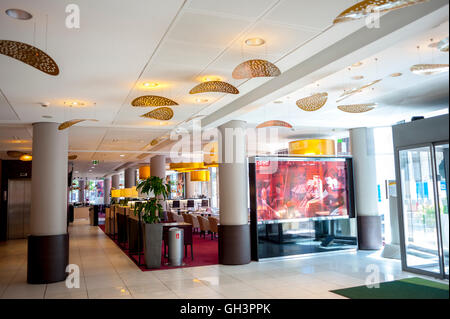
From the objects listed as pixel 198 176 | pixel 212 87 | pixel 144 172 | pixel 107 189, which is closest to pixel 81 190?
pixel 107 189

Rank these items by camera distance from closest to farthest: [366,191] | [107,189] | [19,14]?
[19,14]
[366,191]
[107,189]

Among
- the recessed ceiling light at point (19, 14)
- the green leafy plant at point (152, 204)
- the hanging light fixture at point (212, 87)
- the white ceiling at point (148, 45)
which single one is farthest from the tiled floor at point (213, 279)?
the recessed ceiling light at point (19, 14)

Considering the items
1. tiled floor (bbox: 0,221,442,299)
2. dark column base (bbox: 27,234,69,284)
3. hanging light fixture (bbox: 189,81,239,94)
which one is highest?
hanging light fixture (bbox: 189,81,239,94)

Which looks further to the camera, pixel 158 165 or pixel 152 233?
pixel 158 165

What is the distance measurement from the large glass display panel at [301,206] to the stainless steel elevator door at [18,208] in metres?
10.7

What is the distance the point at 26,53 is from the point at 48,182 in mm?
5001

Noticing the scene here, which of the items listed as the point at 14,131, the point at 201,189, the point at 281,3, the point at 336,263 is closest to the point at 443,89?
the point at 281,3

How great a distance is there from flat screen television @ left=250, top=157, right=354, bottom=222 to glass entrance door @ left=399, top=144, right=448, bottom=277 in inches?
191

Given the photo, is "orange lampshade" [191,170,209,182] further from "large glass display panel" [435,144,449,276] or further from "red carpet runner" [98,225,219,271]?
"large glass display panel" [435,144,449,276]

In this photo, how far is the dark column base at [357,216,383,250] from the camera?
996 cm

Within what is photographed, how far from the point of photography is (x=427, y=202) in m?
2.23

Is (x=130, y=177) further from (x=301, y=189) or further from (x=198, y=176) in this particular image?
(x=301, y=189)

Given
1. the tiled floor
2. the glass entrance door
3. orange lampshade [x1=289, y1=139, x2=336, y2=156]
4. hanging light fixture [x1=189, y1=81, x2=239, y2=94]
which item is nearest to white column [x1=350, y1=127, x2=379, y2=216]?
orange lampshade [x1=289, y1=139, x2=336, y2=156]
